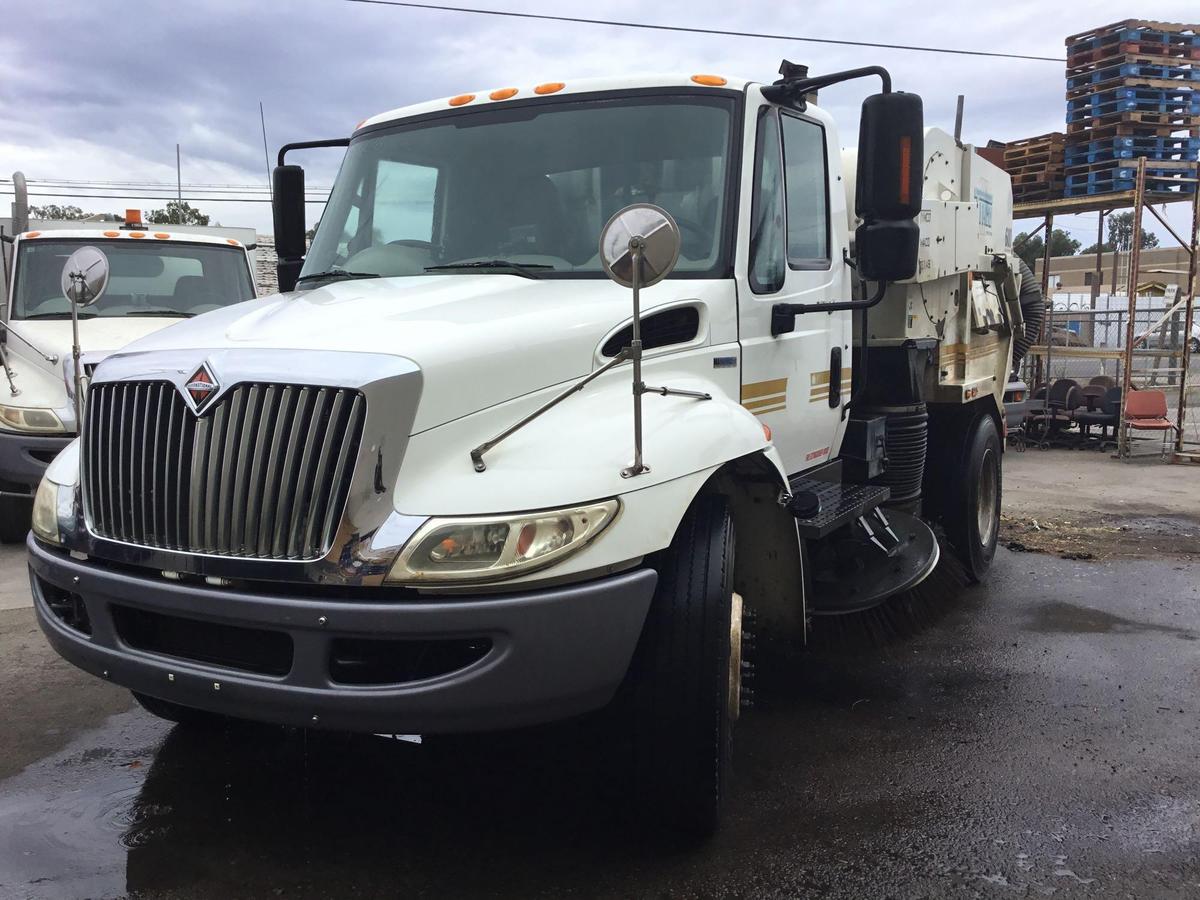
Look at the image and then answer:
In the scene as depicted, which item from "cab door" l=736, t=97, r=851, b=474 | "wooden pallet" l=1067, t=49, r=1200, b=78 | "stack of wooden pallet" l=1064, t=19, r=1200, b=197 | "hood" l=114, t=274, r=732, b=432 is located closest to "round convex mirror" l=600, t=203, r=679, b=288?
"hood" l=114, t=274, r=732, b=432

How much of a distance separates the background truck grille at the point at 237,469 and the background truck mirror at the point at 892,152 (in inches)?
80.4

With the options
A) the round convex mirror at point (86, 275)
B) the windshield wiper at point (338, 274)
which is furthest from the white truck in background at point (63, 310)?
the windshield wiper at point (338, 274)

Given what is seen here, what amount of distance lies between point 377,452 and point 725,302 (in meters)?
1.53

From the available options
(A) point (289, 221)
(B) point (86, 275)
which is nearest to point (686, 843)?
(A) point (289, 221)

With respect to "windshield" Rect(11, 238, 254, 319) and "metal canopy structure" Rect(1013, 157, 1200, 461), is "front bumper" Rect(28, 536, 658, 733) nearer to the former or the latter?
"windshield" Rect(11, 238, 254, 319)

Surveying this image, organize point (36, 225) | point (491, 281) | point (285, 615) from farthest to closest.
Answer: point (36, 225)
point (491, 281)
point (285, 615)

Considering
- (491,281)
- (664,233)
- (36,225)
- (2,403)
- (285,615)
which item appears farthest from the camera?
(36,225)

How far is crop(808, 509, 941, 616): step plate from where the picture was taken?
15.0 feet

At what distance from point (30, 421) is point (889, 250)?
20.4ft

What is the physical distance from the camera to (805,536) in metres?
3.78

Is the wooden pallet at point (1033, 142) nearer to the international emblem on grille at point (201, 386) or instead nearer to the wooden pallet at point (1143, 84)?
the wooden pallet at point (1143, 84)

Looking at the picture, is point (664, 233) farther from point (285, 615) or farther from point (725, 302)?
point (285, 615)

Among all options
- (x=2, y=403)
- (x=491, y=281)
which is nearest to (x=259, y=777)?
(x=491, y=281)

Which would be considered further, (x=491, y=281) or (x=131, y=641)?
(x=491, y=281)
